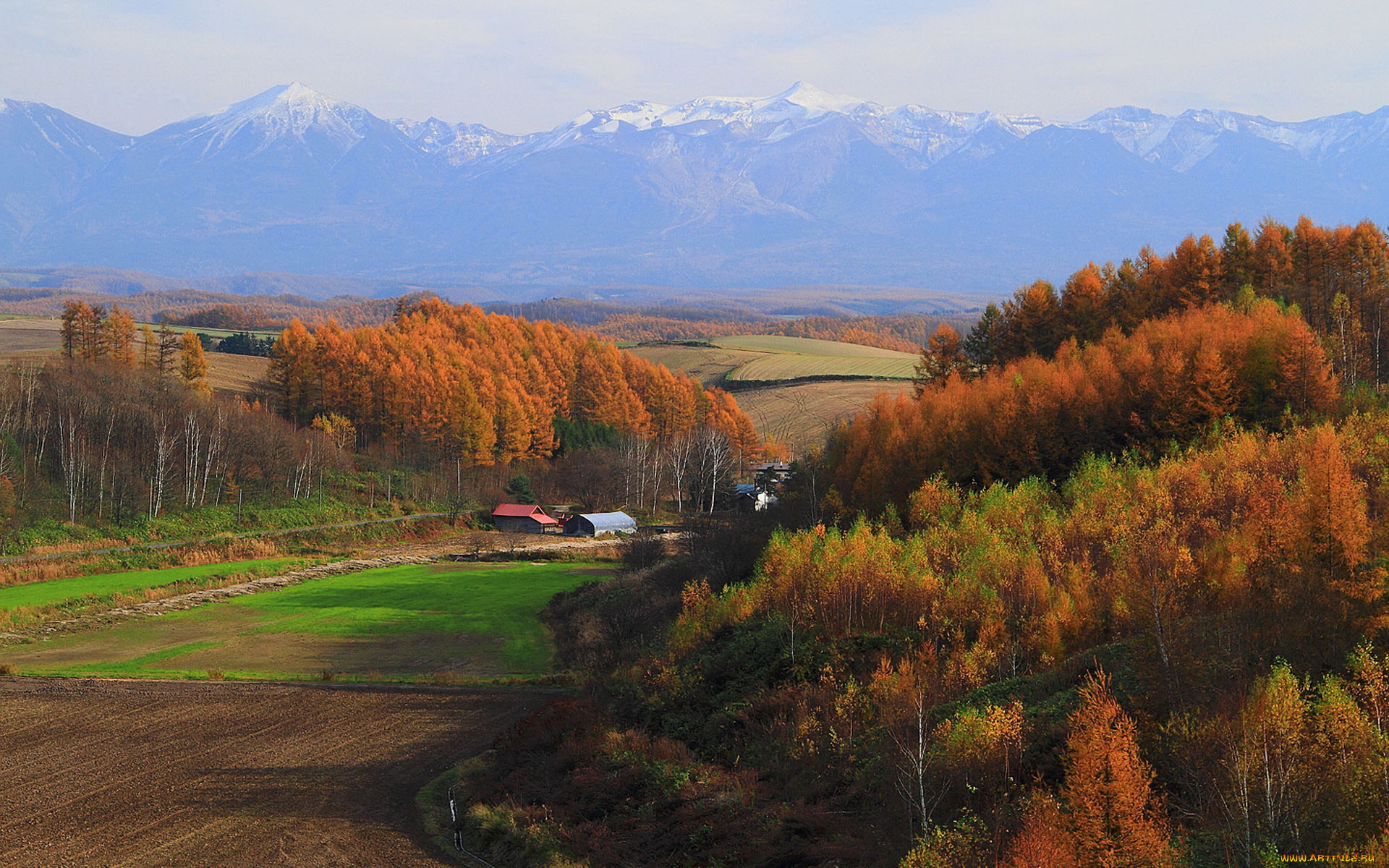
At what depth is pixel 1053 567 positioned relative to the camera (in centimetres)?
3080

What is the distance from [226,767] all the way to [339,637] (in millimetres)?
21731

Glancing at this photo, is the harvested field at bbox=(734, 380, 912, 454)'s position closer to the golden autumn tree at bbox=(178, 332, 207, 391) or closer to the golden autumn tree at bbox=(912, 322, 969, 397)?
→ the golden autumn tree at bbox=(912, 322, 969, 397)

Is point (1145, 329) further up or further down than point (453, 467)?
further up

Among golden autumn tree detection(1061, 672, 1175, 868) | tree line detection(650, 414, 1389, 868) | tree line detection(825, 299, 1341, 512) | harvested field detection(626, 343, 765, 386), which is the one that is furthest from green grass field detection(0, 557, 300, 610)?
harvested field detection(626, 343, 765, 386)

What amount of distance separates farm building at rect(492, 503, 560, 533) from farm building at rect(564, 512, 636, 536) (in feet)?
6.20

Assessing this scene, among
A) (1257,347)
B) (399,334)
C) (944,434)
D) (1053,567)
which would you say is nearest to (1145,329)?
(1257,347)

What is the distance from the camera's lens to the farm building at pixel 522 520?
9219 cm

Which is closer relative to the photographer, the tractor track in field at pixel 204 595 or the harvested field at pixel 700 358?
the tractor track in field at pixel 204 595

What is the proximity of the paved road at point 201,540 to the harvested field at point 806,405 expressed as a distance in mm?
45487

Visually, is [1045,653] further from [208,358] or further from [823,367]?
[823,367]

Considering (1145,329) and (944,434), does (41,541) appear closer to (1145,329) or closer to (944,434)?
(944,434)

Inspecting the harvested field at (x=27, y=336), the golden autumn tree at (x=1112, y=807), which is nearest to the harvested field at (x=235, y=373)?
the harvested field at (x=27, y=336)

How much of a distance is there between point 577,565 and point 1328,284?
172 ft

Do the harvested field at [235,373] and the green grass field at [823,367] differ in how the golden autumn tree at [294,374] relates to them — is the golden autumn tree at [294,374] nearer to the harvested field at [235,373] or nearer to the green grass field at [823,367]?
the harvested field at [235,373]
